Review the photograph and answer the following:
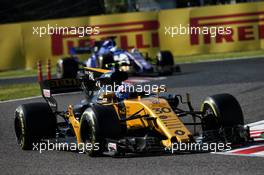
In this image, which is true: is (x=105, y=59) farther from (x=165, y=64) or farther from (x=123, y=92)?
(x=123, y=92)

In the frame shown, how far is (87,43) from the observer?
29047 mm

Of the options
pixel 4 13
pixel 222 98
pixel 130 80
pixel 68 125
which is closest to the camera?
pixel 222 98

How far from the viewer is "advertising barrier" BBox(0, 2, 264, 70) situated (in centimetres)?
2947

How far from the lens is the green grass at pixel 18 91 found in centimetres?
2033

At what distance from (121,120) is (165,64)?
13.2 meters

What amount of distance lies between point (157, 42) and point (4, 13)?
14.0 metres

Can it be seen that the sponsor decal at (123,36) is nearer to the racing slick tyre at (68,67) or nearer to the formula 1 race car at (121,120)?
the racing slick tyre at (68,67)

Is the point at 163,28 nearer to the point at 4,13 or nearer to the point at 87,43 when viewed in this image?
the point at 87,43

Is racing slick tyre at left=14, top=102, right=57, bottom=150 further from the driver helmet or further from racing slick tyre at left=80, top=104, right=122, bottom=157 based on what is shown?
racing slick tyre at left=80, top=104, right=122, bottom=157

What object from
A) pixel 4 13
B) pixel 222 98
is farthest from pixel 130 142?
pixel 4 13
